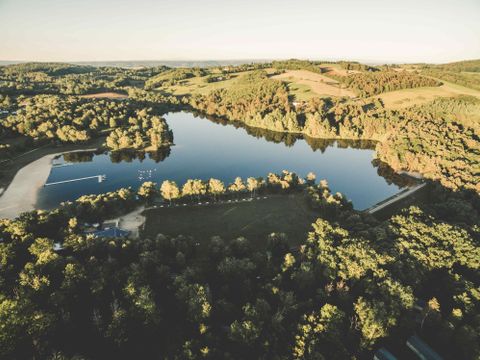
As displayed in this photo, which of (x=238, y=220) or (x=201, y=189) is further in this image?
(x=201, y=189)

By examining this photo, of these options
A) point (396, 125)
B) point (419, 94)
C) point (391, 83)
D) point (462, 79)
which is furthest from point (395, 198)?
point (462, 79)

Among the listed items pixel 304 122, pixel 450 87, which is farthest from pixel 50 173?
pixel 450 87

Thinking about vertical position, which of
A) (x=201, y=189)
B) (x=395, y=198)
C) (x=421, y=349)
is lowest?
(x=395, y=198)

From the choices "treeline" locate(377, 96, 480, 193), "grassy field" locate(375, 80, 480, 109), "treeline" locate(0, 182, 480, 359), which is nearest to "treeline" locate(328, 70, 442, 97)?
"grassy field" locate(375, 80, 480, 109)

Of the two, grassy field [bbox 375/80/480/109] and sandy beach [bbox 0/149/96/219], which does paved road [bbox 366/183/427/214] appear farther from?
grassy field [bbox 375/80/480/109]

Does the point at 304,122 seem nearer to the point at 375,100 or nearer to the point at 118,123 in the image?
the point at 375,100

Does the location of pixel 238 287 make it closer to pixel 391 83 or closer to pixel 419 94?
pixel 419 94

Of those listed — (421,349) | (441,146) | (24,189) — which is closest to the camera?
(421,349)
